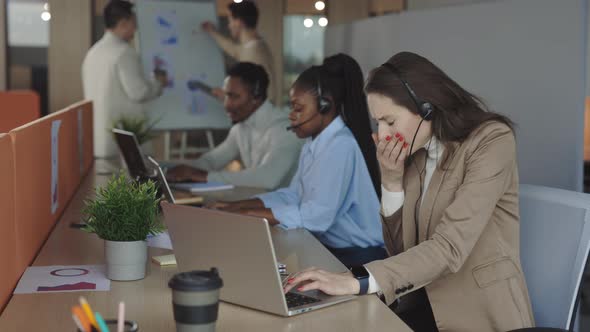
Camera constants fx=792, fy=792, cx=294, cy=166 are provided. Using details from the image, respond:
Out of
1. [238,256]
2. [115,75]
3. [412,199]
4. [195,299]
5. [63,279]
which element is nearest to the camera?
[195,299]

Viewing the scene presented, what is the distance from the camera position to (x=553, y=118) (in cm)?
263

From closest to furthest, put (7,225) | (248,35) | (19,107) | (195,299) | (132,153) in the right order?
(195,299) < (7,225) < (132,153) < (19,107) < (248,35)

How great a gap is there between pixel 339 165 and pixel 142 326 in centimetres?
125

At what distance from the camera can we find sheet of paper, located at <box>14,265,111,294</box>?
5.38 feet

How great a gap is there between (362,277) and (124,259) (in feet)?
1.66

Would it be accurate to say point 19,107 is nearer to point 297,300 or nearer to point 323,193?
point 323,193

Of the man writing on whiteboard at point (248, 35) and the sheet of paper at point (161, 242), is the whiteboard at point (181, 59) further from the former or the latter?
the sheet of paper at point (161, 242)

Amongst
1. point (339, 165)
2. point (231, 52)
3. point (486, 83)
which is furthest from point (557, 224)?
point (231, 52)

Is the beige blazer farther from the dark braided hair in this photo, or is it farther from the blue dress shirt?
the dark braided hair

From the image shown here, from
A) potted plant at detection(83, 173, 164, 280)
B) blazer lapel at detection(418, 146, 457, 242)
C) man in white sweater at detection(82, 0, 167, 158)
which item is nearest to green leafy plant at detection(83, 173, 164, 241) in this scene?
potted plant at detection(83, 173, 164, 280)

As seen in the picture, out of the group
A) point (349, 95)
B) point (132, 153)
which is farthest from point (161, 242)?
point (132, 153)

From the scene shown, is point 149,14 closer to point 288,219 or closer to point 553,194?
point 288,219

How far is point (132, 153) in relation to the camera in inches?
130

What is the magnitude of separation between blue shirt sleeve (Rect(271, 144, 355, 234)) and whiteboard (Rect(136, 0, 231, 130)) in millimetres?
3347
